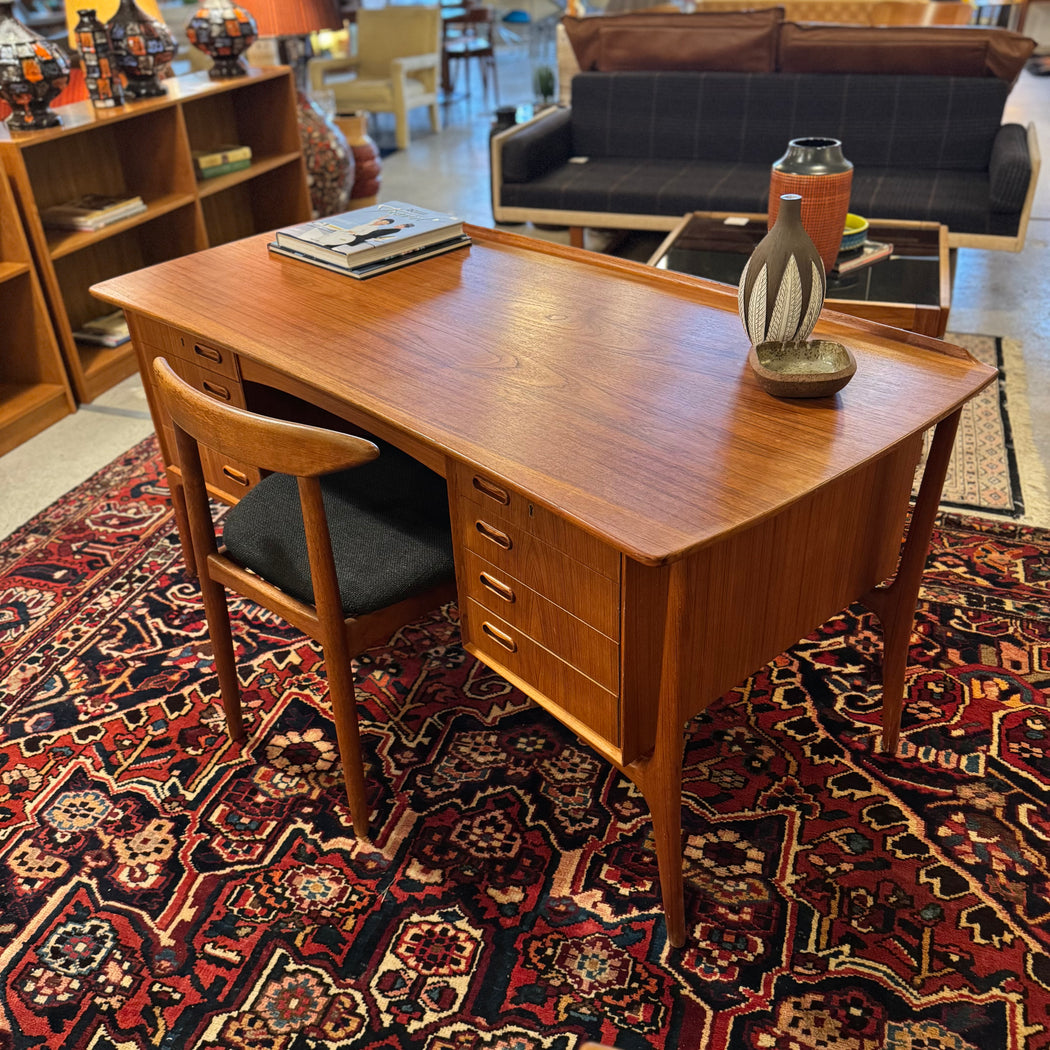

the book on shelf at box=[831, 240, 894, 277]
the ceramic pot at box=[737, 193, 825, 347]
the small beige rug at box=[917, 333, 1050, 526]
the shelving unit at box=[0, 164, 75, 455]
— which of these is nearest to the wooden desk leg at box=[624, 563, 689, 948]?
the ceramic pot at box=[737, 193, 825, 347]

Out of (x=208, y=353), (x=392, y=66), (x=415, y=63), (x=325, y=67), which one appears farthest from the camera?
(x=325, y=67)

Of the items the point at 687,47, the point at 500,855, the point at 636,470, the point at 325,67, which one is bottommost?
the point at 500,855

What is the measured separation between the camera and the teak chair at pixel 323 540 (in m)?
1.41

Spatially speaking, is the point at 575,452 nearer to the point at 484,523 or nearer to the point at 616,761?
the point at 484,523

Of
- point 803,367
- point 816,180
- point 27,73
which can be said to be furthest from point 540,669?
point 27,73

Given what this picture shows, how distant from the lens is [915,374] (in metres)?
1.49

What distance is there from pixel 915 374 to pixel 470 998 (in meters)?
1.15

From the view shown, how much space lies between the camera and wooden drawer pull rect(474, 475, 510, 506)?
1.40 meters

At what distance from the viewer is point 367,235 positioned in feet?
6.98

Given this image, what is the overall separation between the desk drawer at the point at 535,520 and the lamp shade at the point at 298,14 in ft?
8.75

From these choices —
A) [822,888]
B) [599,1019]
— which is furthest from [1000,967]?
[599,1019]

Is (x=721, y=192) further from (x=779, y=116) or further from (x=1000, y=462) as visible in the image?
(x=1000, y=462)

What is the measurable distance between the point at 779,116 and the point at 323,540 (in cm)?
354

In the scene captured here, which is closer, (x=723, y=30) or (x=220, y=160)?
(x=220, y=160)
